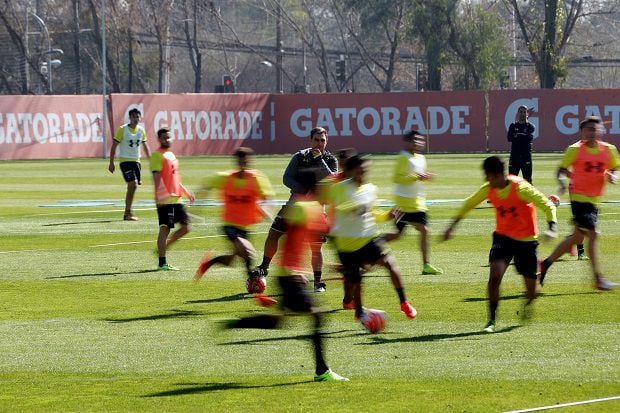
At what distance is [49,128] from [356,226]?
44273 millimetres

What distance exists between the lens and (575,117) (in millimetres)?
56188

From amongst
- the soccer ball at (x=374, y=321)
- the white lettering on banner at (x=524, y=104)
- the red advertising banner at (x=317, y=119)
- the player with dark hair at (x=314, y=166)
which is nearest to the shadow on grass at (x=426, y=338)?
the soccer ball at (x=374, y=321)

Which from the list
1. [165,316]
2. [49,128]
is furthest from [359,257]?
[49,128]

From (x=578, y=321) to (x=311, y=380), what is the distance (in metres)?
3.84

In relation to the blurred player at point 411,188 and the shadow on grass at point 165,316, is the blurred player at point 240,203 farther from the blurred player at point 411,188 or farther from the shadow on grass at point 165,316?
the blurred player at point 411,188

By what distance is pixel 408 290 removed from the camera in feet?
53.3

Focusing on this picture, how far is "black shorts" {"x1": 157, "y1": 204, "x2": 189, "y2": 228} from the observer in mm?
18578

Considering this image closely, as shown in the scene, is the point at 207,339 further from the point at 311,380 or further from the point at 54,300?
the point at 54,300

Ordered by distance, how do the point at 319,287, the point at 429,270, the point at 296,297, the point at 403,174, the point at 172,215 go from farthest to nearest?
the point at 172,215
the point at 429,270
the point at 403,174
the point at 319,287
the point at 296,297

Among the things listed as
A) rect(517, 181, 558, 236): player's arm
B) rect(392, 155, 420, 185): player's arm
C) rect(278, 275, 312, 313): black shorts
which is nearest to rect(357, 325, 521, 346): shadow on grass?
rect(517, 181, 558, 236): player's arm

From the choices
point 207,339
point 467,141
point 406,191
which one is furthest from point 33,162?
point 207,339

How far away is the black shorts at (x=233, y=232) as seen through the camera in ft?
50.7

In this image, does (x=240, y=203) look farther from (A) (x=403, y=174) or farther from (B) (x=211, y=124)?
(B) (x=211, y=124)

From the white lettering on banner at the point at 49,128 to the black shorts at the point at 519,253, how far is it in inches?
1639
